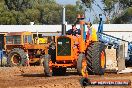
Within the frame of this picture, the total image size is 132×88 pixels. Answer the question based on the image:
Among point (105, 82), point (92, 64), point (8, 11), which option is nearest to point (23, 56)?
point (92, 64)

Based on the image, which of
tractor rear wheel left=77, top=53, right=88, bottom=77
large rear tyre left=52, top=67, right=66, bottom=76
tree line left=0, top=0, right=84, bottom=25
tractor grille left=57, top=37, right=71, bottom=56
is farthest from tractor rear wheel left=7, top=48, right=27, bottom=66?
tree line left=0, top=0, right=84, bottom=25

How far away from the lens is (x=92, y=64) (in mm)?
20875

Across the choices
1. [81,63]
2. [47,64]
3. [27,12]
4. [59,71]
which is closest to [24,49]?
[59,71]

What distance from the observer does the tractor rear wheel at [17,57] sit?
106 feet

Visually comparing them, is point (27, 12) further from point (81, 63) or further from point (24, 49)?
point (81, 63)

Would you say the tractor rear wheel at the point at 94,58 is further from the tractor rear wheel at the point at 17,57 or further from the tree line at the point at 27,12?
the tree line at the point at 27,12

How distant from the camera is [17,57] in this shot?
3272 cm

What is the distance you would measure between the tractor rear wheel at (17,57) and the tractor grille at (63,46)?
37.4ft

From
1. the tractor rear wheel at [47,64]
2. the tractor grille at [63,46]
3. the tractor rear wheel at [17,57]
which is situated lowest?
the tractor rear wheel at [17,57]

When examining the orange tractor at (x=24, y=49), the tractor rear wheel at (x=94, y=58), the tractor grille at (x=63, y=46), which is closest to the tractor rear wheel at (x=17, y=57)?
the orange tractor at (x=24, y=49)

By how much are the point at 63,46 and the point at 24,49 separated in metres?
12.9

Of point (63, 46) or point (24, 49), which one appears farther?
point (24, 49)

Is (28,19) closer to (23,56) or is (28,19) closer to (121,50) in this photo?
(23,56)

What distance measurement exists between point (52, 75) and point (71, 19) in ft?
289
